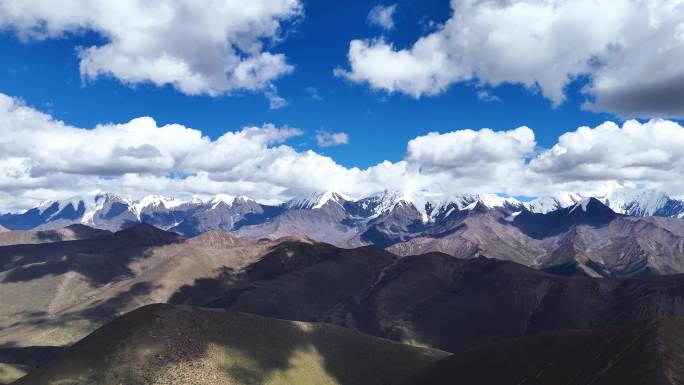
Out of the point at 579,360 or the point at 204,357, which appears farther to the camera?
the point at 204,357

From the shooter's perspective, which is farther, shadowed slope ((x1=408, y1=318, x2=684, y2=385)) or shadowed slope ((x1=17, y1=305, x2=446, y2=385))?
shadowed slope ((x1=17, y1=305, x2=446, y2=385))

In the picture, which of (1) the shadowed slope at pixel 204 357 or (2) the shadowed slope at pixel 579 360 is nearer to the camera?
(2) the shadowed slope at pixel 579 360

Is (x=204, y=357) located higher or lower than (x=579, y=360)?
lower

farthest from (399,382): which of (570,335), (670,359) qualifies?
(670,359)

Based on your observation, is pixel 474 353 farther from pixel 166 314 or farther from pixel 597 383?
pixel 166 314
